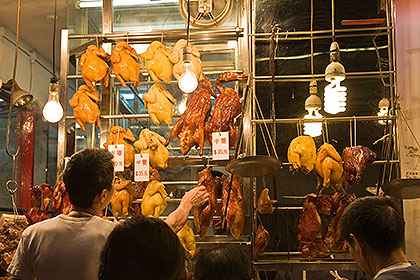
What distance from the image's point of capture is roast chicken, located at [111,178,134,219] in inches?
177

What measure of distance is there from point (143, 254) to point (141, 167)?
3.07 meters

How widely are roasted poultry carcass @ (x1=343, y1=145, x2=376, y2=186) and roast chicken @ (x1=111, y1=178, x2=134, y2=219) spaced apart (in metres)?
1.91

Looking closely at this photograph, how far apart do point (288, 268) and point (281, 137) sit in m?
1.50

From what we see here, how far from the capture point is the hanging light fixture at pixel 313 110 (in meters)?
4.63

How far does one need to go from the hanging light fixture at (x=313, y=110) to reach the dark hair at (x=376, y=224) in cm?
206

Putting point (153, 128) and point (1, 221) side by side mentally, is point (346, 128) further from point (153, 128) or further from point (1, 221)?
point (1, 221)

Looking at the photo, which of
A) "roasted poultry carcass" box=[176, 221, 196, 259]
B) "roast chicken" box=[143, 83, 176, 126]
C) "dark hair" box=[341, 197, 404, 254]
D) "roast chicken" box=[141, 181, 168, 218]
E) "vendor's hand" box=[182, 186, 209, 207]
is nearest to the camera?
"dark hair" box=[341, 197, 404, 254]

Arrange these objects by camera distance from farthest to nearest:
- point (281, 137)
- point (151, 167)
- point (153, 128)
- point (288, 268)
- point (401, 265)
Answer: point (153, 128) → point (281, 137) → point (151, 167) → point (288, 268) → point (401, 265)

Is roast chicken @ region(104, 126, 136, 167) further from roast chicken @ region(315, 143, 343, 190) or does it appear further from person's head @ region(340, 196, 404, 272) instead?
person's head @ region(340, 196, 404, 272)

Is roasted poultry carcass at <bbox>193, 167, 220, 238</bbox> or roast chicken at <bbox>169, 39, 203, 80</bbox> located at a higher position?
roast chicken at <bbox>169, 39, 203, 80</bbox>

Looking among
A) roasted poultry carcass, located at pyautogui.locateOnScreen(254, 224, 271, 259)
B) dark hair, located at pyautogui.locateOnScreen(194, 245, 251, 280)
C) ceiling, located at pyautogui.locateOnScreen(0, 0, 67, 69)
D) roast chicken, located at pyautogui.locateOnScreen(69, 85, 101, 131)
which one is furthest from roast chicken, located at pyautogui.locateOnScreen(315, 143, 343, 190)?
ceiling, located at pyautogui.locateOnScreen(0, 0, 67, 69)

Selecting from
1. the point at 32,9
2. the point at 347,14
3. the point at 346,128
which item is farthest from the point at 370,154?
the point at 32,9

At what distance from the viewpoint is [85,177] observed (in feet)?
8.86

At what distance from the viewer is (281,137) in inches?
211
